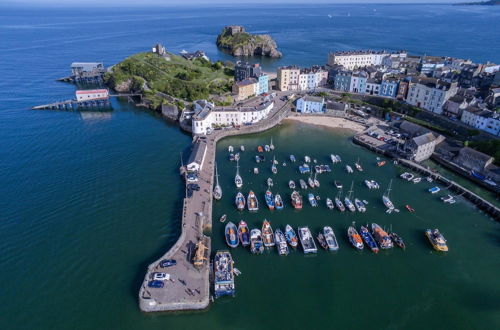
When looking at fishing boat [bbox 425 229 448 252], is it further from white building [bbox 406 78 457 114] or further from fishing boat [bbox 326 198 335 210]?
white building [bbox 406 78 457 114]

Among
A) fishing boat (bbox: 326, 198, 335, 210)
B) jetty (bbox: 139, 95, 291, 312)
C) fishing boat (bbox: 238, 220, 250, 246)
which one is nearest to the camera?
jetty (bbox: 139, 95, 291, 312)

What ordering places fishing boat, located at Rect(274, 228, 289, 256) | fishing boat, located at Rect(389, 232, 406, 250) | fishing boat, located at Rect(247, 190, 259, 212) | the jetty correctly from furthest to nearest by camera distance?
fishing boat, located at Rect(247, 190, 259, 212) < fishing boat, located at Rect(389, 232, 406, 250) < fishing boat, located at Rect(274, 228, 289, 256) < the jetty

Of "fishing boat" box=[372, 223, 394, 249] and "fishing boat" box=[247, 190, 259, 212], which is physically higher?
"fishing boat" box=[247, 190, 259, 212]

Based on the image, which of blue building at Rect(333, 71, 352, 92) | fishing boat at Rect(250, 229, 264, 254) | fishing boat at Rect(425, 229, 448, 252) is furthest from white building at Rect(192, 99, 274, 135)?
fishing boat at Rect(425, 229, 448, 252)

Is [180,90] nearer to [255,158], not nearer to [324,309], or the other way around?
[255,158]

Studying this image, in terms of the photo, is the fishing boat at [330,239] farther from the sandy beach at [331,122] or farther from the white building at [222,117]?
the white building at [222,117]

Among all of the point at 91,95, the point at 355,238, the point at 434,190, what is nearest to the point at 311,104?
the point at 434,190

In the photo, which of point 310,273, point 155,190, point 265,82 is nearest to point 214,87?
point 265,82
